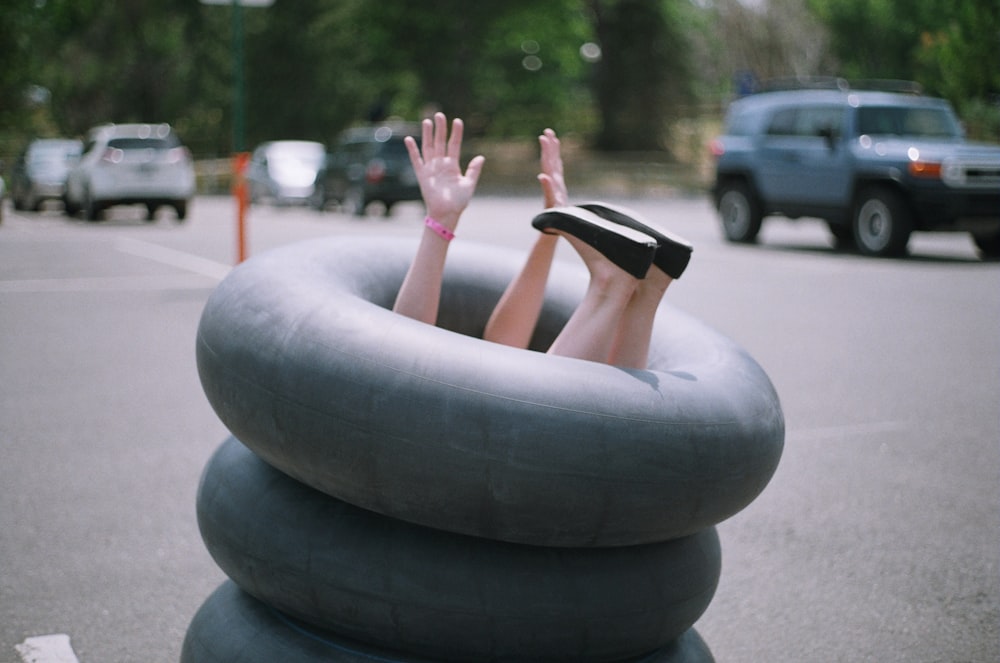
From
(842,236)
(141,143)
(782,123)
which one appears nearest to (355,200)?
(141,143)

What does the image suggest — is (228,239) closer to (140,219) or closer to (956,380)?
(140,219)

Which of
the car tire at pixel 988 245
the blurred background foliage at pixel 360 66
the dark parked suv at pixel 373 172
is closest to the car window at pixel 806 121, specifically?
the car tire at pixel 988 245

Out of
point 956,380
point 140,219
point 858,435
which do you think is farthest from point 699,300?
point 140,219

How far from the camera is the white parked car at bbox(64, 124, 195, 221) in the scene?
23.0 metres

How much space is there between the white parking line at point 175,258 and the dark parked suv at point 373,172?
7123 millimetres

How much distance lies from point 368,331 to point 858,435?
4257mm

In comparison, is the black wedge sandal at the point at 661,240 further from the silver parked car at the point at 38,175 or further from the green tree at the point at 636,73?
the green tree at the point at 636,73

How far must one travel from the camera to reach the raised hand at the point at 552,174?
344 cm

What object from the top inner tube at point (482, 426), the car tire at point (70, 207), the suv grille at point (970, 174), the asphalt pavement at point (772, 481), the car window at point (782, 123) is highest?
the top inner tube at point (482, 426)

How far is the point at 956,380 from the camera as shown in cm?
771

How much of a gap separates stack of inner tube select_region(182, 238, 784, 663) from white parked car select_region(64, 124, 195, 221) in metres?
21.2

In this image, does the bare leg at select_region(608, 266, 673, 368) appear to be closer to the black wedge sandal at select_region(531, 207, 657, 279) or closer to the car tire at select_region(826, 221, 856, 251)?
the black wedge sandal at select_region(531, 207, 657, 279)

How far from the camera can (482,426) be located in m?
2.48

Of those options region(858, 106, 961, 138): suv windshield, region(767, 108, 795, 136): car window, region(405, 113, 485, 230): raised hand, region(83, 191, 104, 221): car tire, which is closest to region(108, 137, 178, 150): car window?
region(83, 191, 104, 221): car tire
